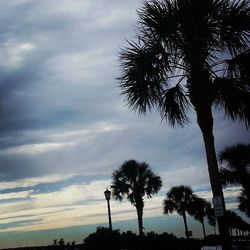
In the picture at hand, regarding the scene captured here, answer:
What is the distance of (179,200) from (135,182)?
740 inches

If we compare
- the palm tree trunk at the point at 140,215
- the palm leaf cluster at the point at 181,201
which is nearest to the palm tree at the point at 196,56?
the palm tree trunk at the point at 140,215

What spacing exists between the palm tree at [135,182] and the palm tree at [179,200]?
57.5 feet

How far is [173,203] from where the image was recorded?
190ft

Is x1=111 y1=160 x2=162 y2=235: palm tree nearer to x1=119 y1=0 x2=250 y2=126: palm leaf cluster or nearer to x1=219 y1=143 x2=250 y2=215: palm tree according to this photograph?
x1=219 y1=143 x2=250 y2=215: palm tree

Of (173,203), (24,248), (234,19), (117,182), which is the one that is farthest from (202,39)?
(173,203)

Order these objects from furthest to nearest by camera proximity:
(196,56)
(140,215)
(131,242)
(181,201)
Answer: (181,201) → (140,215) → (131,242) → (196,56)

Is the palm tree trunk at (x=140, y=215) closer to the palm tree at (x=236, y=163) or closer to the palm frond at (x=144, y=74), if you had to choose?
the palm tree at (x=236, y=163)

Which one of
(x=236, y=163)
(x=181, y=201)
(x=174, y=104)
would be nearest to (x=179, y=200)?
(x=181, y=201)

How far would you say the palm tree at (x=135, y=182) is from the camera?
40125 millimetres

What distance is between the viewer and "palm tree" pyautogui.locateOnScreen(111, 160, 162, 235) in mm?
40125

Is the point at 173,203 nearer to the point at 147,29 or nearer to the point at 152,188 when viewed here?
the point at 152,188

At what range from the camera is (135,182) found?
40625mm

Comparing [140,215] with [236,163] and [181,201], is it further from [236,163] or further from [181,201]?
[181,201]

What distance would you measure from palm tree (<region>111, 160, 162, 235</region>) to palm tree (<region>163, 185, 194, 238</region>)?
57.5 ft
